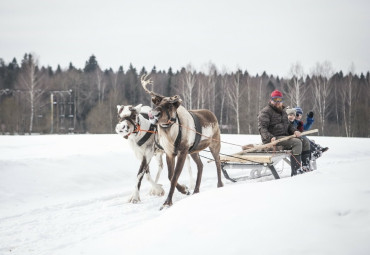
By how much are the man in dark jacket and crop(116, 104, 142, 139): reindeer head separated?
2.55 metres

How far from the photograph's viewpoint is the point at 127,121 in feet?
18.8

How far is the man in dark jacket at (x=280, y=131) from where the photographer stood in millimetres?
6283

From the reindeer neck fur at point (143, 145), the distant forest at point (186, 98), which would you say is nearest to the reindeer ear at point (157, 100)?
the reindeer neck fur at point (143, 145)

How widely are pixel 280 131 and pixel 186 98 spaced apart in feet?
82.0

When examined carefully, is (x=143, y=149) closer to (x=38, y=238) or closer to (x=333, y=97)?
(x=38, y=238)

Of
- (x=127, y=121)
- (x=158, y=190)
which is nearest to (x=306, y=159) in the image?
(x=158, y=190)

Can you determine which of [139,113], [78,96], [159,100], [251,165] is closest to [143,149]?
[139,113]

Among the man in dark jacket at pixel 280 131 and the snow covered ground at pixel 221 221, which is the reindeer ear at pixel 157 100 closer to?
the snow covered ground at pixel 221 221

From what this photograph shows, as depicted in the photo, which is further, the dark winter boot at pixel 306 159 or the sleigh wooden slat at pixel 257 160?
the dark winter boot at pixel 306 159

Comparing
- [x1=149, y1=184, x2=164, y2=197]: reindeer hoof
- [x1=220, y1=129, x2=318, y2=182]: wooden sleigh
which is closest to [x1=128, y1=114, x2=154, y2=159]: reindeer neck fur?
[x1=149, y1=184, x2=164, y2=197]: reindeer hoof

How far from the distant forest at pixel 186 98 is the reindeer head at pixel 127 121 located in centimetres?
2280

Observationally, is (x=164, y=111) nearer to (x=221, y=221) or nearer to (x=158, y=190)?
(x=158, y=190)

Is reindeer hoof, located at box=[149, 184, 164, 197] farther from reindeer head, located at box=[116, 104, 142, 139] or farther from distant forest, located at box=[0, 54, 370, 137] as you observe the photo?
distant forest, located at box=[0, 54, 370, 137]

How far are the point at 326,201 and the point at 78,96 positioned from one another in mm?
42008
